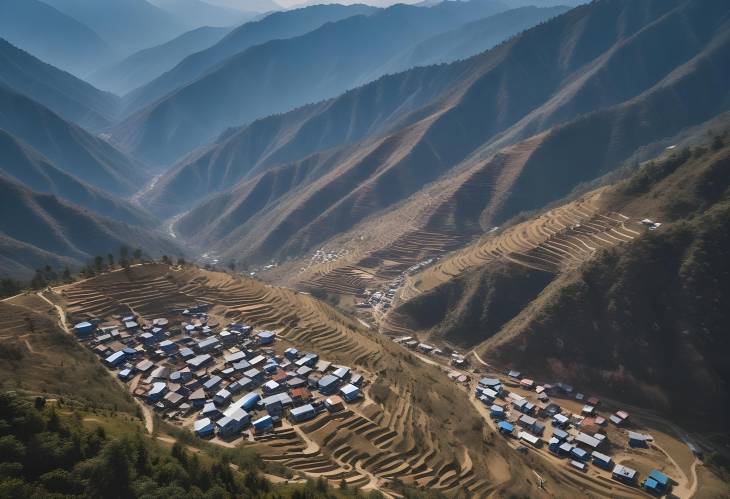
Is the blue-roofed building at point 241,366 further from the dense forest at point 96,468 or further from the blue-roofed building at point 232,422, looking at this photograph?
the dense forest at point 96,468

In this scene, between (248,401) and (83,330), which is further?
(83,330)

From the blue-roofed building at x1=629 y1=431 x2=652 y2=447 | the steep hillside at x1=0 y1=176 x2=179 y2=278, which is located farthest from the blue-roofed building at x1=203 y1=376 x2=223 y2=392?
the steep hillside at x1=0 y1=176 x2=179 y2=278

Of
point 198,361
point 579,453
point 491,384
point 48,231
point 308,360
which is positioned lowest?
point 579,453

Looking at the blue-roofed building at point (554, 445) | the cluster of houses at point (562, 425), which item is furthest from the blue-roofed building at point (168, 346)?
the blue-roofed building at point (554, 445)

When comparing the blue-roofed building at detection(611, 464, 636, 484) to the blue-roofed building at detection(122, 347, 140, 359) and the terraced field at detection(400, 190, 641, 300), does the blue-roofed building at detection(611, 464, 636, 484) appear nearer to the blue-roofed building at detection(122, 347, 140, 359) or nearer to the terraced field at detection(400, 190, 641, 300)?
the terraced field at detection(400, 190, 641, 300)

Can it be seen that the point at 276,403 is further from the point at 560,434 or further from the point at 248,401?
the point at 560,434

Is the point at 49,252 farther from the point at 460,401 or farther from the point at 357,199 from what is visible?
the point at 460,401

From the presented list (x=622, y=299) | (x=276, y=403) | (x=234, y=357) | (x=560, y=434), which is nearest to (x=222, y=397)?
(x=276, y=403)
